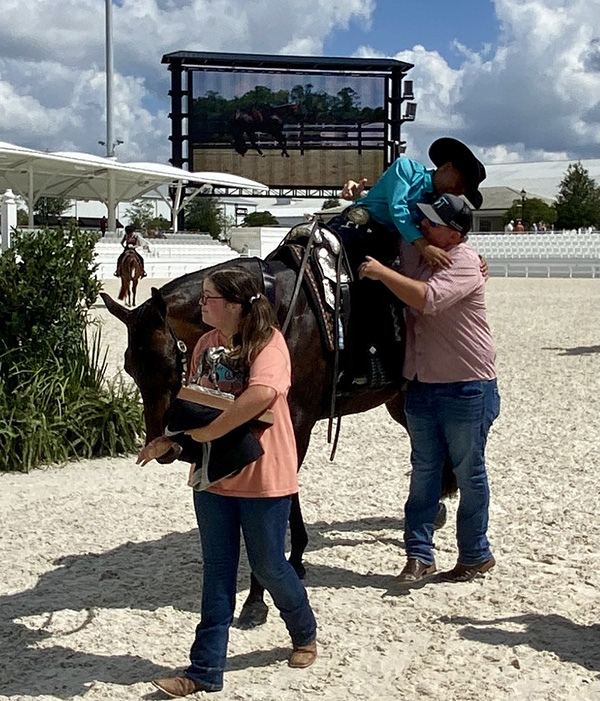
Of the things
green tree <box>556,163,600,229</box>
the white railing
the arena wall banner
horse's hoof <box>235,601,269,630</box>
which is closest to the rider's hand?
horse's hoof <box>235,601,269,630</box>

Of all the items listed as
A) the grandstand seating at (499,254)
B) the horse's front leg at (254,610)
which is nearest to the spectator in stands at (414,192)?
the horse's front leg at (254,610)

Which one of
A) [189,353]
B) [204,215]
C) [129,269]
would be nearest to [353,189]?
[189,353]

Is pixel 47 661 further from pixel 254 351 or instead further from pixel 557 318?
pixel 557 318

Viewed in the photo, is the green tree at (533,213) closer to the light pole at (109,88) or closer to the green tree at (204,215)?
the green tree at (204,215)

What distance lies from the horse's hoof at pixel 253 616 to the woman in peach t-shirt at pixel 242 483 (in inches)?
23.6

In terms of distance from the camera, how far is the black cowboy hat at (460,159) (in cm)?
452

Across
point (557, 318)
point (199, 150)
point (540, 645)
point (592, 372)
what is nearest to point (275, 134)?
point (199, 150)

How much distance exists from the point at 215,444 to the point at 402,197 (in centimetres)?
172

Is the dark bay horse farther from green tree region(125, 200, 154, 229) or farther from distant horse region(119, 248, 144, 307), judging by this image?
green tree region(125, 200, 154, 229)

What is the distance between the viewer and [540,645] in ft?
13.0

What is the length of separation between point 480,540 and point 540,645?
78 centimetres

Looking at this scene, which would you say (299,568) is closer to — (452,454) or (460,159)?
(452,454)

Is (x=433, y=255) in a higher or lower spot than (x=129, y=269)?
higher

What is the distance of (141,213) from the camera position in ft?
259
